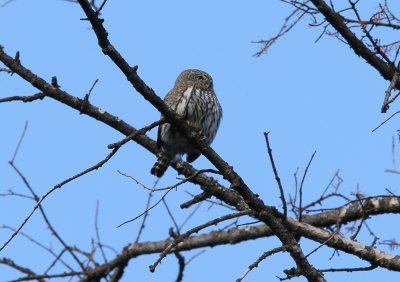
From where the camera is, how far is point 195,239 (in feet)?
27.2

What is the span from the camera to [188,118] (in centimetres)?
773

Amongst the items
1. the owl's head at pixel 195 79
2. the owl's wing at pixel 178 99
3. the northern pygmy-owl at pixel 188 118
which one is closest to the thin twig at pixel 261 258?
the northern pygmy-owl at pixel 188 118

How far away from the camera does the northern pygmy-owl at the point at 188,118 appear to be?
7625 millimetres

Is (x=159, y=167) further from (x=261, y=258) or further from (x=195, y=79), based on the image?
(x=261, y=258)

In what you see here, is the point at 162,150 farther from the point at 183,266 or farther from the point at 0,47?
the point at 0,47

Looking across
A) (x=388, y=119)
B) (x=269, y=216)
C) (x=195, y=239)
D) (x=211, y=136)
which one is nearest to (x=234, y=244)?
(x=195, y=239)

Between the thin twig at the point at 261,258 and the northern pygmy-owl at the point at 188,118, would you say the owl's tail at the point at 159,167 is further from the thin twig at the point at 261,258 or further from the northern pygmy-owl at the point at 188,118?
the thin twig at the point at 261,258

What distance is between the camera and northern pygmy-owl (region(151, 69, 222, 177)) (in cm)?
762

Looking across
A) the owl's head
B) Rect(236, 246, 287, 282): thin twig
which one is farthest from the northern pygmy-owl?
Rect(236, 246, 287, 282): thin twig

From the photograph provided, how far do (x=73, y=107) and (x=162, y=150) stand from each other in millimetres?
2406

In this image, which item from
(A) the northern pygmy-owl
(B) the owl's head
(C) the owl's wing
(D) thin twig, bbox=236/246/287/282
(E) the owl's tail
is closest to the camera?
(D) thin twig, bbox=236/246/287/282

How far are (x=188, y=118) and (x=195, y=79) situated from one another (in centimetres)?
127

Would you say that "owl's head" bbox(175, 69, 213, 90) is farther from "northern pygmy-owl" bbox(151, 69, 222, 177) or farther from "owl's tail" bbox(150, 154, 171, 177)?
"owl's tail" bbox(150, 154, 171, 177)

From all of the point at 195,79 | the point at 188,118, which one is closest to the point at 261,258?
the point at 188,118
